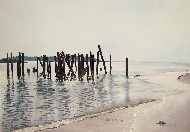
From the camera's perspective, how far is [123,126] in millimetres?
4629

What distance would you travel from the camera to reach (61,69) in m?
17.6

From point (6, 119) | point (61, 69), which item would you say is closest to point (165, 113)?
point (6, 119)

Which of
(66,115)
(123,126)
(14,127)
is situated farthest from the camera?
(66,115)

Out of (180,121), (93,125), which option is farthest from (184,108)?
(93,125)

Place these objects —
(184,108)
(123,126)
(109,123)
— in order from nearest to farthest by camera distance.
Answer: (123,126) → (109,123) → (184,108)

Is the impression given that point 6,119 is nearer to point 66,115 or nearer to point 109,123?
point 66,115

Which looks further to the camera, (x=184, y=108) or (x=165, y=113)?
(x=184, y=108)

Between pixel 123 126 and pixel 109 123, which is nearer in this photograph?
pixel 123 126

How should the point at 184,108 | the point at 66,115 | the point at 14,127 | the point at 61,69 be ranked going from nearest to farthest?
the point at 14,127, the point at 184,108, the point at 66,115, the point at 61,69

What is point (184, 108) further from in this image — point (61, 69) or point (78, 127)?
point (61, 69)

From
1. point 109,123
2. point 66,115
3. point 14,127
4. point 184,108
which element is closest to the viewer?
point 109,123

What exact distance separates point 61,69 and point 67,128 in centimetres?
1299

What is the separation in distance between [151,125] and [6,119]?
11.1ft

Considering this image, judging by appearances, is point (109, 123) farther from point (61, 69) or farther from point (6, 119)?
point (61, 69)
